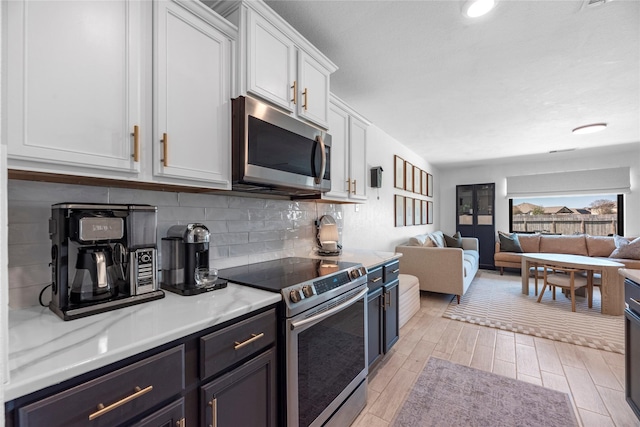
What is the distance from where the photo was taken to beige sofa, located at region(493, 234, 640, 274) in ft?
16.8

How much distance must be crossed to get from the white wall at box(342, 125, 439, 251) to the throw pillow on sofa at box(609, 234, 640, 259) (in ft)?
11.5

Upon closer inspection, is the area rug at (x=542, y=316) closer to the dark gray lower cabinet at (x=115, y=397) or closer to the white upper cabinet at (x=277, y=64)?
the white upper cabinet at (x=277, y=64)

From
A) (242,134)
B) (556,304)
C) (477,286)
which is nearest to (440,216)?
(477,286)

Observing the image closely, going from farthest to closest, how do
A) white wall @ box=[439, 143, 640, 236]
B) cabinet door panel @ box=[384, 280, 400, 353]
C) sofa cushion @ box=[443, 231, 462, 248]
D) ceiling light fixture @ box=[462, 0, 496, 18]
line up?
sofa cushion @ box=[443, 231, 462, 248], white wall @ box=[439, 143, 640, 236], cabinet door panel @ box=[384, 280, 400, 353], ceiling light fixture @ box=[462, 0, 496, 18]

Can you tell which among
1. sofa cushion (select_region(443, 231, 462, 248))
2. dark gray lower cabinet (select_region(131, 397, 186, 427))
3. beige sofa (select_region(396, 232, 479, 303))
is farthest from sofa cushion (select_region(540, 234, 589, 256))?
dark gray lower cabinet (select_region(131, 397, 186, 427))

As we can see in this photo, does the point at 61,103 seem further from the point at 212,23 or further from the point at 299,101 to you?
the point at 299,101

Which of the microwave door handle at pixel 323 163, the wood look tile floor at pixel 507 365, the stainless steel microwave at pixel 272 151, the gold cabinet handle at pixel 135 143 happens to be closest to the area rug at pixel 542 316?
the wood look tile floor at pixel 507 365

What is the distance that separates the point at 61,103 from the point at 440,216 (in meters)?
7.41

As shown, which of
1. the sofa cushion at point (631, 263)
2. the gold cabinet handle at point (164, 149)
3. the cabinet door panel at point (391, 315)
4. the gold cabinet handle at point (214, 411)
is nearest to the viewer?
the gold cabinet handle at point (214, 411)

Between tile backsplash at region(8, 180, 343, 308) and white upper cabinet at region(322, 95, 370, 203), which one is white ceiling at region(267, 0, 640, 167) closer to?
white upper cabinet at region(322, 95, 370, 203)

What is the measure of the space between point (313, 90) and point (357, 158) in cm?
91

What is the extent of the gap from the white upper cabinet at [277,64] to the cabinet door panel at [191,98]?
107 millimetres

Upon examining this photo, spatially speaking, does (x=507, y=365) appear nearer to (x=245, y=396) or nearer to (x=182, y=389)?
(x=245, y=396)

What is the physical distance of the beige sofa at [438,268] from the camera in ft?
12.2
